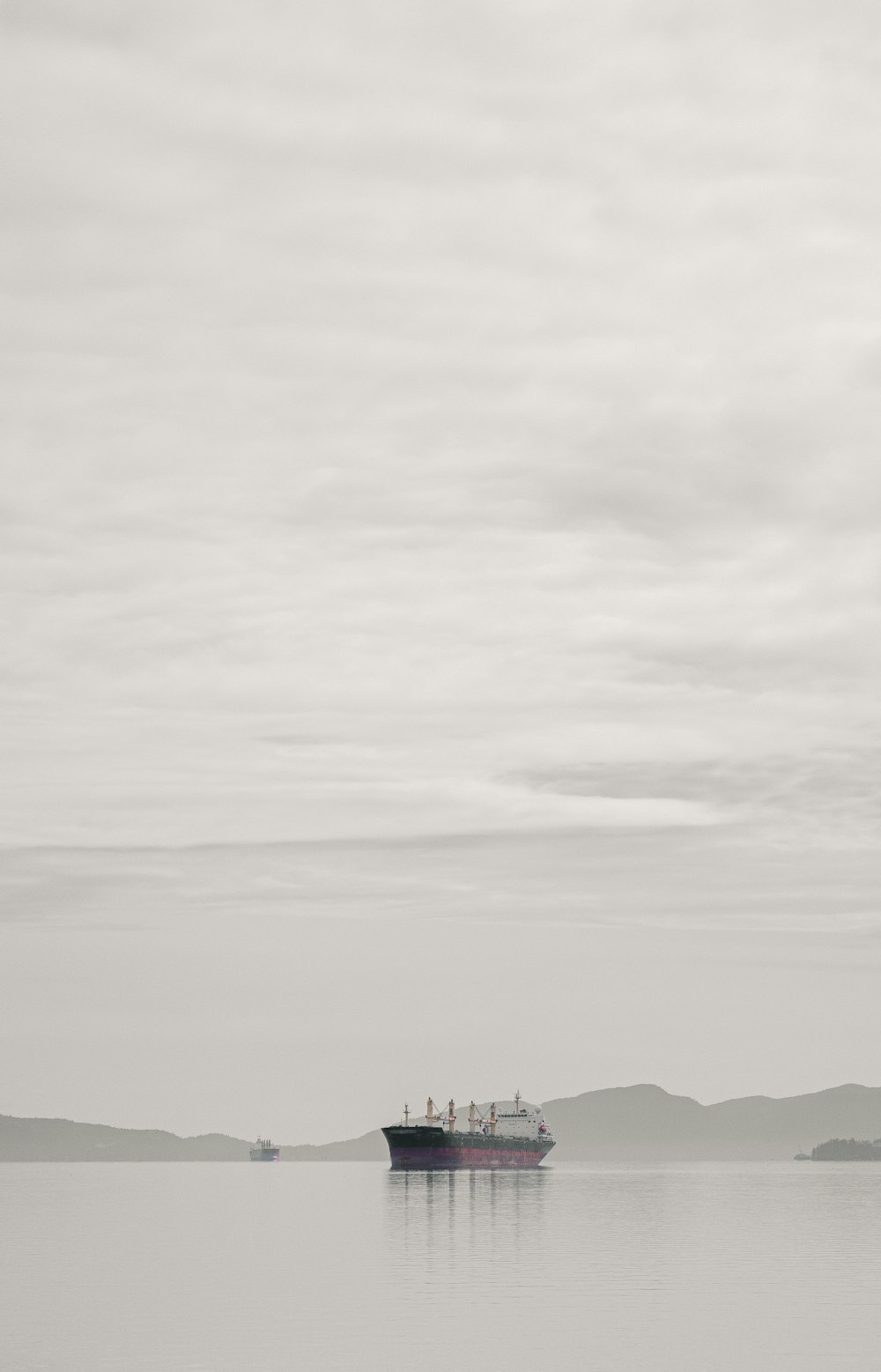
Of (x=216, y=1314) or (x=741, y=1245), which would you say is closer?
(x=216, y=1314)

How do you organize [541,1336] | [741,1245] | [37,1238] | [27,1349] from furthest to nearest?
[37,1238] → [741,1245] → [541,1336] → [27,1349]

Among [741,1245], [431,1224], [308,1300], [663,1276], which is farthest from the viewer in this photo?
[431,1224]

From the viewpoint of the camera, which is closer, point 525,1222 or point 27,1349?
point 27,1349

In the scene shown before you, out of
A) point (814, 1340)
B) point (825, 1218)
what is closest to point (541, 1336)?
point (814, 1340)

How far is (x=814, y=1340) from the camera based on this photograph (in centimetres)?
6206

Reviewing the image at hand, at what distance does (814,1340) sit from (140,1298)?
1237 inches

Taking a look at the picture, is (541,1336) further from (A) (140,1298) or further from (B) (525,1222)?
(B) (525,1222)

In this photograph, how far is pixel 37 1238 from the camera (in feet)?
426

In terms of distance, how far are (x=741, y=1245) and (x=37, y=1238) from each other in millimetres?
54595

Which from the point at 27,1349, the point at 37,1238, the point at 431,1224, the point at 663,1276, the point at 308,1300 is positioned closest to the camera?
the point at 27,1349

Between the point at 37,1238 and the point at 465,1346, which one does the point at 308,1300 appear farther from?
the point at 37,1238

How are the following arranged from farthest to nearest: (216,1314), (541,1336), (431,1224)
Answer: (431,1224)
(216,1314)
(541,1336)

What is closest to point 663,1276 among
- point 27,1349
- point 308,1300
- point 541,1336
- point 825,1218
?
point 308,1300

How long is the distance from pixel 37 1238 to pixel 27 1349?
76491 mm
